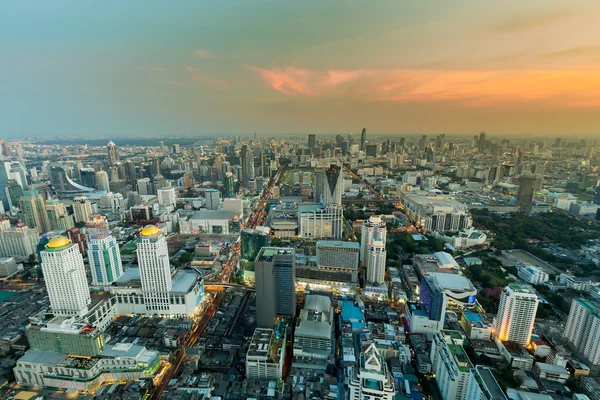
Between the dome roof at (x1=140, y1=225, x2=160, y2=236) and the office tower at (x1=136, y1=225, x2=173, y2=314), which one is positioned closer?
the office tower at (x1=136, y1=225, x2=173, y2=314)

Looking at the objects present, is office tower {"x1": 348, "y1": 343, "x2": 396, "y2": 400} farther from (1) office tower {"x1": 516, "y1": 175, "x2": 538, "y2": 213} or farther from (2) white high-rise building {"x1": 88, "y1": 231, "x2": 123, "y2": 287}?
(1) office tower {"x1": 516, "y1": 175, "x2": 538, "y2": 213}

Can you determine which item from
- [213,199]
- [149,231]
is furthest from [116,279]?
[213,199]

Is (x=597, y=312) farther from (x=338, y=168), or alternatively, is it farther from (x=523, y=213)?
(x=523, y=213)

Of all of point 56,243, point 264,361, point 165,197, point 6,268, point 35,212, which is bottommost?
point 6,268

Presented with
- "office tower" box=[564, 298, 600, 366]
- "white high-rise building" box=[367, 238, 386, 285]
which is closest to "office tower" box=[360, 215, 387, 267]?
"white high-rise building" box=[367, 238, 386, 285]

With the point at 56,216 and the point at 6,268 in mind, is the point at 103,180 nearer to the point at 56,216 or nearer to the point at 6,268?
the point at 56,216

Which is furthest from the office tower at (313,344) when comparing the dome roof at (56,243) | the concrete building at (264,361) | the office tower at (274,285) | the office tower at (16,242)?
the office tower at (16,242)

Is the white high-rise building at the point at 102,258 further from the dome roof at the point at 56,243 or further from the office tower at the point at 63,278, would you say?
the dome roof at the point at 56,243
